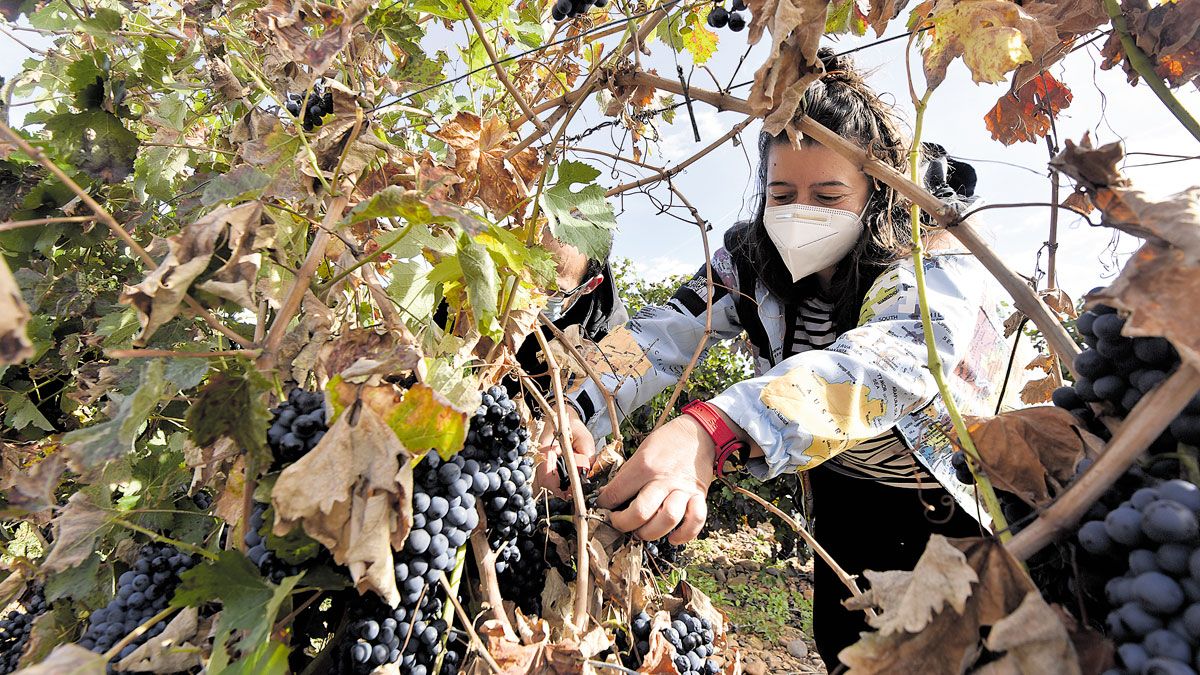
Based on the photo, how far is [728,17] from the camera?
63.7 inches

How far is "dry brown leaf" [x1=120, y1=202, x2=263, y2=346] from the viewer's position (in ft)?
2.08

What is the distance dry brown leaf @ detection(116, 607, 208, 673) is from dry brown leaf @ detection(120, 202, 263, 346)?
0.37 meters

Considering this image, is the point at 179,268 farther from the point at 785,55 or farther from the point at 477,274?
the point at 785,55

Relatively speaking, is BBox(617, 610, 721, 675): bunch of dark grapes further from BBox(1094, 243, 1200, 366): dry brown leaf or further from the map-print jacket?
BBox(1094, 243, 1200, 366): dry brown leaf

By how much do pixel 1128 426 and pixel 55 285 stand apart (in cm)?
206

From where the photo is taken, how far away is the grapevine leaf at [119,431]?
0.67 metres

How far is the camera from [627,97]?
117cm

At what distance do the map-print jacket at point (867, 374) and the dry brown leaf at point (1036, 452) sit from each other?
44 centimetres

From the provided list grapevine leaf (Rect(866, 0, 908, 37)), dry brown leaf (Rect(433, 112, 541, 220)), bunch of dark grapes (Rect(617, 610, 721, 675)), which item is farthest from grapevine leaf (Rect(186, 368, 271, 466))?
grapevine leaf (Rect(866, 0, 908, 37))

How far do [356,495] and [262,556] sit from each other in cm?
19

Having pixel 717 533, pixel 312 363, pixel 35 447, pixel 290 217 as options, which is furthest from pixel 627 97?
pixel 717 533

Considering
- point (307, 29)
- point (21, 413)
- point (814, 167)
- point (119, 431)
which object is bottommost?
point (21, 413)

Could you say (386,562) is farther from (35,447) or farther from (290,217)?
(35,447)

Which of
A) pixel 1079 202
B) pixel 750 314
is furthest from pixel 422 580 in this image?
pixel 750 314
